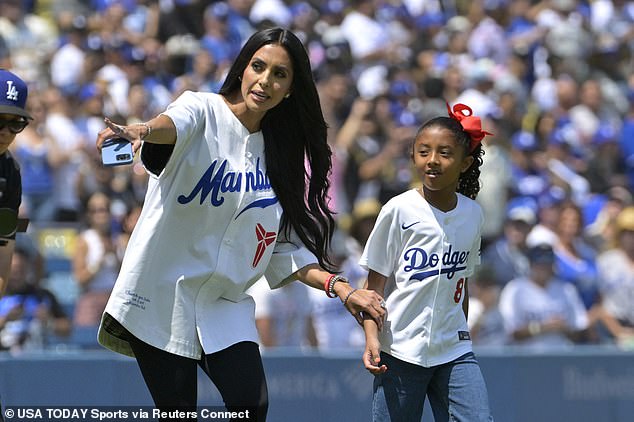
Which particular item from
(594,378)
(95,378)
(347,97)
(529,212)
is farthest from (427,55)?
(95,378)

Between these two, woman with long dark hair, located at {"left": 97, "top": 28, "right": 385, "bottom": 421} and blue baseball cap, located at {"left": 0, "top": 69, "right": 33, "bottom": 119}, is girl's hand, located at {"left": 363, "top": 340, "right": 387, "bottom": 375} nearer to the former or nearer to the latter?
woman with long dark hair, located at {"left": 97, "top": 28, "right": 385, "bottom": 421}

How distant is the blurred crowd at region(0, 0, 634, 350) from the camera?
10906 millimetres

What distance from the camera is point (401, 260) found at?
5.96 metres

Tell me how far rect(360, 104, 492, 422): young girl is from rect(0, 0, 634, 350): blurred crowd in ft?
13.3

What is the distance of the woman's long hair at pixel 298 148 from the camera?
549 cm

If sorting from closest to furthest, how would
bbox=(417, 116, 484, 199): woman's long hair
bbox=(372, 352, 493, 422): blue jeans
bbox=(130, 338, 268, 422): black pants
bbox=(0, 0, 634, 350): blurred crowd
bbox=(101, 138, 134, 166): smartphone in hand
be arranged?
bbox=(101, 138, 134, 166): smartphone in hand → bbox=(130, 338, 268, 422): black pants → bbox=(372, 352, 493, 422): blue jeans → bbox=(417, 116, 484, 199): woman's long hair → bbox=(0, 0, 634, 350): blurred crowd

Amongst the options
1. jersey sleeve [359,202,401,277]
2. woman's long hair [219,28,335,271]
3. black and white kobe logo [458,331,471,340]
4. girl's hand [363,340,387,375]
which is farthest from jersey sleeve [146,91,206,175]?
black and white kobe logo [458,331,471,340]

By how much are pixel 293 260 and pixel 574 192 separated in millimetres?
8484

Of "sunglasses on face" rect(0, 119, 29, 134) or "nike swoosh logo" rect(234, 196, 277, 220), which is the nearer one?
"nike swoosh logo" rect(234, 196, 277, 220)

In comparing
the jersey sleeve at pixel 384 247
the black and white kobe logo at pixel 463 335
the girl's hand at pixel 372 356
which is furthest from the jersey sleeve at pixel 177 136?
the black and white kobe logo at pixel 463 335

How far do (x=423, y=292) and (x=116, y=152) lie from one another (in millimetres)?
1835

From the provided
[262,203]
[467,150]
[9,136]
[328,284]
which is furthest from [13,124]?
[467,150]

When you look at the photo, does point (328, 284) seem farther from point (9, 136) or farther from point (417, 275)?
point (9, 136)

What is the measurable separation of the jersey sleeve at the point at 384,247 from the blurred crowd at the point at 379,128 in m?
4.05
